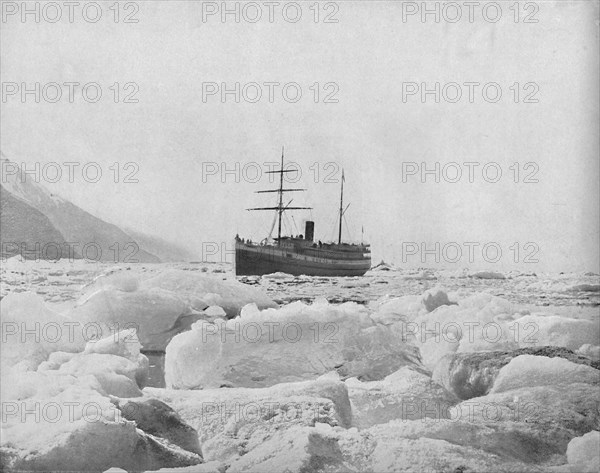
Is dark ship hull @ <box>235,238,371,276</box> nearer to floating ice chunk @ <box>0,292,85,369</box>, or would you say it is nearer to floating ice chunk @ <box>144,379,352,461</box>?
A: floating ice chunk @ <box>144,379,352,461</box>

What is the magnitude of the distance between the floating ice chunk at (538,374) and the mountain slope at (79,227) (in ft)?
5.12

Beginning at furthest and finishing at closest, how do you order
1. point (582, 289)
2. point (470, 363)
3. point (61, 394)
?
point (582, 289) < point (470, 363) < point (61, 394)

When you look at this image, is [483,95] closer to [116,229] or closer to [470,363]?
[470,363]

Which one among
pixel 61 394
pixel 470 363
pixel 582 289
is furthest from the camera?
pixel 582 289

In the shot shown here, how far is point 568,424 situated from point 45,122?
2.52 meters

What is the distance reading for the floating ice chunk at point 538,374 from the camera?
3371mm

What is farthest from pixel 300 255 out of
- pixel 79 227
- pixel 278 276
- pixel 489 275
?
pixel 79 227

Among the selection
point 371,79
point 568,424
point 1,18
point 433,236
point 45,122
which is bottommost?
point 568,424

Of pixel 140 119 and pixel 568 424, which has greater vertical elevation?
pixel 140 119

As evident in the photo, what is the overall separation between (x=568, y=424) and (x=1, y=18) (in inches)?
114

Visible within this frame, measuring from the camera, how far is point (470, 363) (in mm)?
3371

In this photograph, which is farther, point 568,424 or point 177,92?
point 177,92

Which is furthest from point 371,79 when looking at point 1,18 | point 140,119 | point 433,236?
point 1,18

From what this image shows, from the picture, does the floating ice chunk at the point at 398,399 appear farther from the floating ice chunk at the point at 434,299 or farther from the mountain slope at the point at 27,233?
the mountain slope at the point at 27,233
